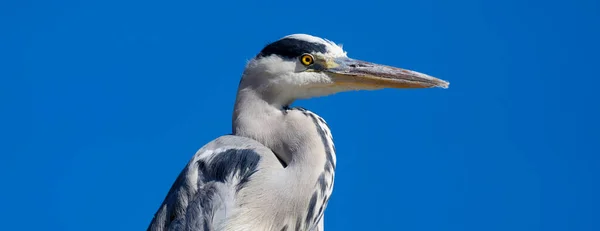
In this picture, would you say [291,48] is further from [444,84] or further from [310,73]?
[444,84]

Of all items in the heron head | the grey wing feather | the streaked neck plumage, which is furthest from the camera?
the heron head

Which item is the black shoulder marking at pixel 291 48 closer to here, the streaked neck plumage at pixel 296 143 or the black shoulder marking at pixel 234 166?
the streaked neck plumage at pixel 296 143

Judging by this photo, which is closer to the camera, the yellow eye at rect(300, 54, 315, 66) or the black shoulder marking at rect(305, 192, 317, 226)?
the black shoulder marking at rect(305, 192, 317, 226)

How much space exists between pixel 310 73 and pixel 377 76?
32cm

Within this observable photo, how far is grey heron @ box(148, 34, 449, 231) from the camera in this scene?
4.29 meters

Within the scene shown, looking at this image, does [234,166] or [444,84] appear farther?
[444,84]

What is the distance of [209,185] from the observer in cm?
432

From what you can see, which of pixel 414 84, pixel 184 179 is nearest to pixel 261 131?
pixel 184 179

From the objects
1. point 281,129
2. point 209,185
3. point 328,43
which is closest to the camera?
point 209,185

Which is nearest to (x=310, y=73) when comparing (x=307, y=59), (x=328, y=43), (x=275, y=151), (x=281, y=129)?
(x=307, y=59)

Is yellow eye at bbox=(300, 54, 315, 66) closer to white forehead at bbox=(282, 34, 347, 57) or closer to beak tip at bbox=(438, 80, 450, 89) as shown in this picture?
white forehead at bbox=(282, 34, 347, 57)

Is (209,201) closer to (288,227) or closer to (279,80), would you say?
(288,227)

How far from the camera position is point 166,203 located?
4.42 metres

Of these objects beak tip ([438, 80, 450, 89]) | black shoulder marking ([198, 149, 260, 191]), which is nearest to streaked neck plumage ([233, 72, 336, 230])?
black shoulder marking ([198, 149, 260, 191])
